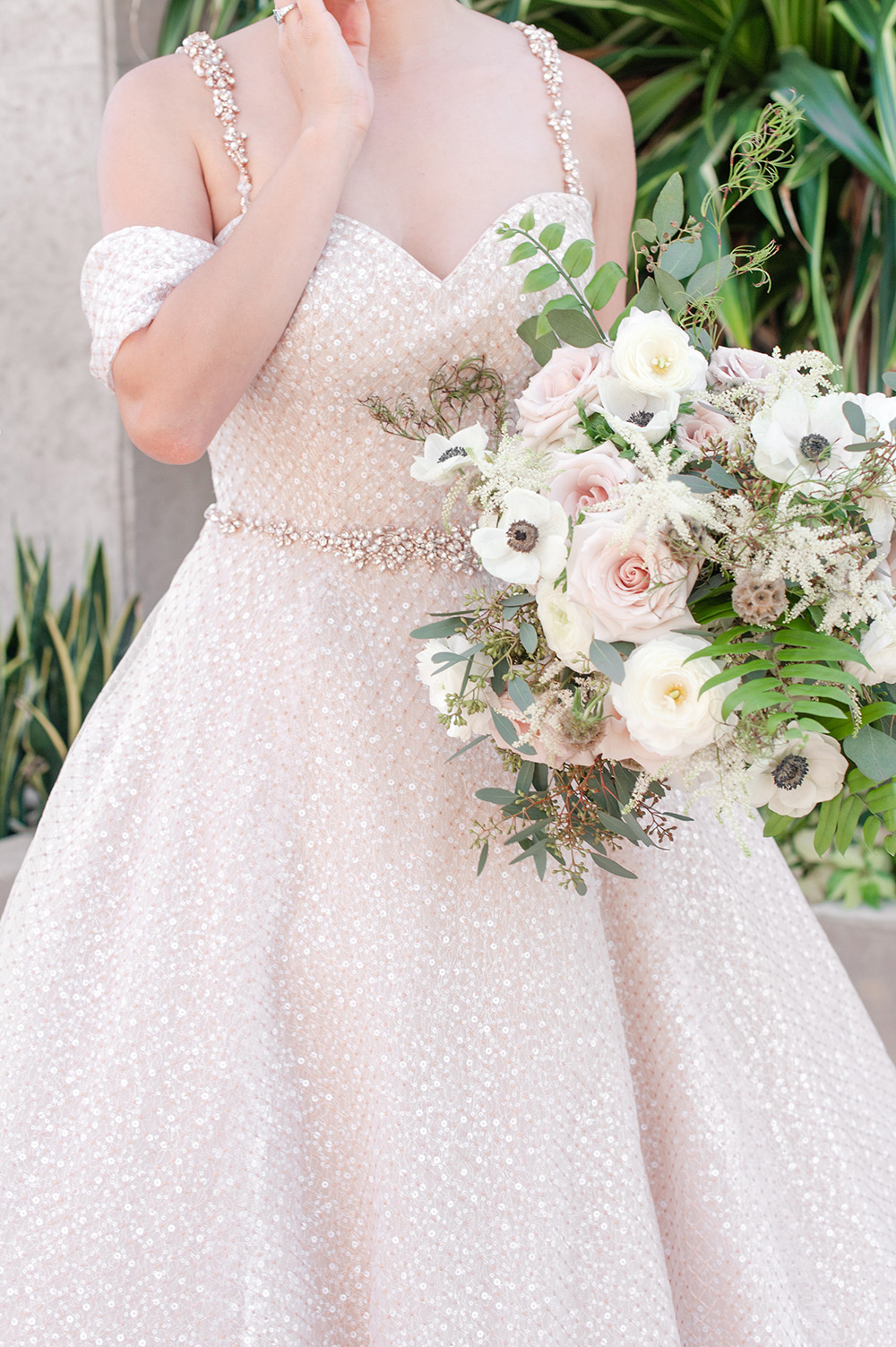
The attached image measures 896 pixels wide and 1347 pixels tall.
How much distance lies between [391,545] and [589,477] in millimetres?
349

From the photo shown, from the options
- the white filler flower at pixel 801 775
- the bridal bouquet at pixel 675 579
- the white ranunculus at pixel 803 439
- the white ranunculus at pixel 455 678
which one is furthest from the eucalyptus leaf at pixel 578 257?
the white filler flower at pixel 801 775

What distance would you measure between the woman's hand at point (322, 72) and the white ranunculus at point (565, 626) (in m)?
0.54

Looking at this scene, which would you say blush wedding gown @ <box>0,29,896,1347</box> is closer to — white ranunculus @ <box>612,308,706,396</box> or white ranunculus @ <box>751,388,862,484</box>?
white ranunculus @ <box>612,308,706,396</box>

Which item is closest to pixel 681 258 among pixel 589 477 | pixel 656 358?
pixel 656 358

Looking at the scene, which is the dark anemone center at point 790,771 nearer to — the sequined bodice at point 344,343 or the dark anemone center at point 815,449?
the dark anemone center at point 815,449

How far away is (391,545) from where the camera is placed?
1.15 meters

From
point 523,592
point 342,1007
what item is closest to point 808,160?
point 523,592

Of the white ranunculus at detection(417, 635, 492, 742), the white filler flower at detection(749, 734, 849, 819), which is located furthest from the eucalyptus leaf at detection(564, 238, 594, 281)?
the white filler flower at detection(749, 734, 849, 819)

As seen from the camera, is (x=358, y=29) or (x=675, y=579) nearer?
(x=675, y=579)

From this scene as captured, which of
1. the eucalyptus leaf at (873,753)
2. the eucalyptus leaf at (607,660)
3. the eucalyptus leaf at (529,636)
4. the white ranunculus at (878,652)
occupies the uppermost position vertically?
the white ranunculus at (878,652)

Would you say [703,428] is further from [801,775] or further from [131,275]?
[131,275]

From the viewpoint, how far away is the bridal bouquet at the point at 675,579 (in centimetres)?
77

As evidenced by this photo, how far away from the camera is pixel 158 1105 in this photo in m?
0.99

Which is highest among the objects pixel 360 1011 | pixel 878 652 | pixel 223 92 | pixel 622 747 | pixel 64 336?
pixel 223 92
